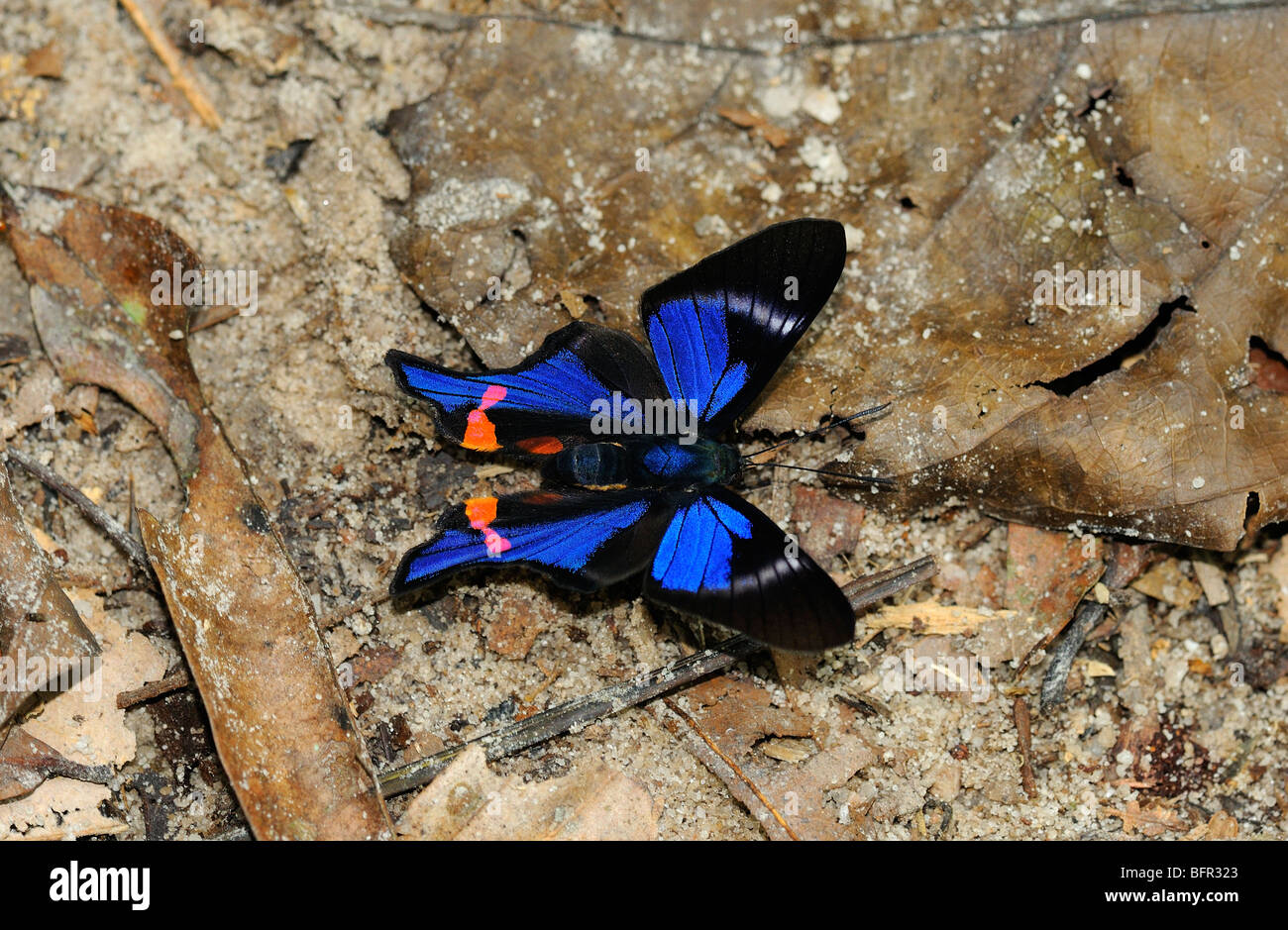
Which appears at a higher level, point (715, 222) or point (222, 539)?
point (715, 222)

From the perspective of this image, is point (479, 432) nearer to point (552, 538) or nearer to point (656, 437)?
point (552, 538)

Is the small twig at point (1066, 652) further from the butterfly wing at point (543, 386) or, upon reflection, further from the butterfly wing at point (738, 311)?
the butterfly wing at point (543, 386)

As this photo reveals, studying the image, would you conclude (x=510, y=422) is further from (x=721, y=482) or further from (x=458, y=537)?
(x=721, y=482)

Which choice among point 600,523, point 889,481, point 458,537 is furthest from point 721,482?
point 458,537

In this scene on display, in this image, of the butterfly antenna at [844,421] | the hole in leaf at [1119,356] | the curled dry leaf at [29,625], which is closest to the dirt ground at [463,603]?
the butterfly antenna at [844,421]

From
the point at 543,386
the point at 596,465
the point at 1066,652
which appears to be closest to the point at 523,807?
the point at 596,465
